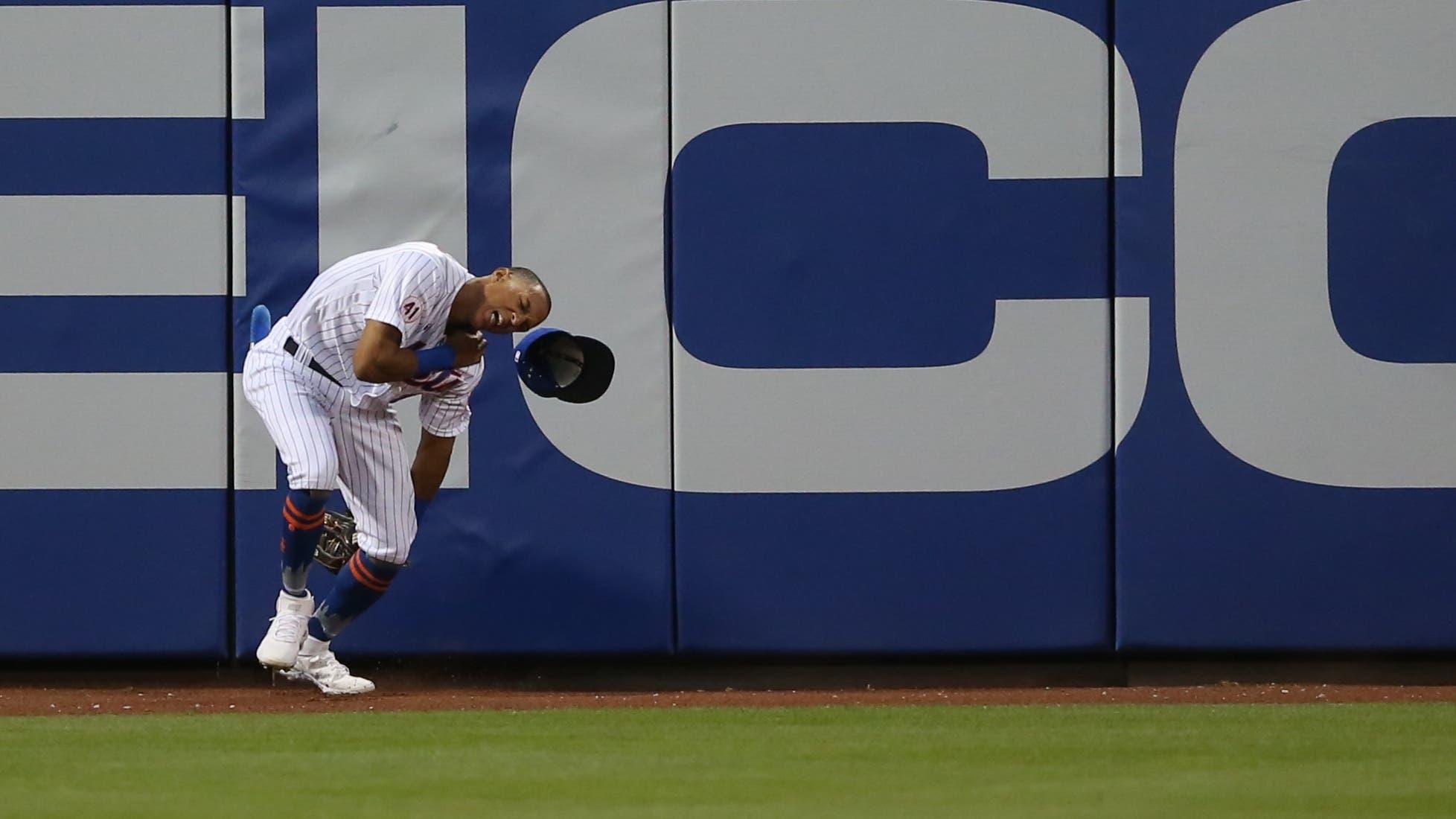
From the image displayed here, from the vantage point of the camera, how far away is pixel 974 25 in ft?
22.5

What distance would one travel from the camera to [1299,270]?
686 centimetres

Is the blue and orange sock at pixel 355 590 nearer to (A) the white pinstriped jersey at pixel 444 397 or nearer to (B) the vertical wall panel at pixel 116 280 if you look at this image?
(A) the white pinstriped jersey at pixel 444 397

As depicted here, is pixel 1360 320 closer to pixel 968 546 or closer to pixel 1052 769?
pixel 968 546

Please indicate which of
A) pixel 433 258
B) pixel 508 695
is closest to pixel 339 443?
pixel 433 258

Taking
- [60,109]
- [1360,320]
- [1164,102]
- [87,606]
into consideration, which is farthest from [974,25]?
[87,606]

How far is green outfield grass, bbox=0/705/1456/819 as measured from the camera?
12.1 ft

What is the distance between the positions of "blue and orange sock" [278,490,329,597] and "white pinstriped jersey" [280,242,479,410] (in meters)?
Result: 0.38

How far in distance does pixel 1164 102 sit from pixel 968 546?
185 centimetres

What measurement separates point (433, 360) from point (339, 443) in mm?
599

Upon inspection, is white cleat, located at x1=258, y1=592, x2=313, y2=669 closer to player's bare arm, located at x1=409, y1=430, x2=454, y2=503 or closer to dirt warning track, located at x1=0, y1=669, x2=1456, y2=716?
dirt warning track, located at x1=0, y1=669, x2=1456, y2=716

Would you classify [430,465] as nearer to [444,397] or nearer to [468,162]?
[444,397]

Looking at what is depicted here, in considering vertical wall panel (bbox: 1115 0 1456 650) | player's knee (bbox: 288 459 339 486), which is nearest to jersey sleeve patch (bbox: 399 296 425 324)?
player's knee (bbox: 288 459 339 486)

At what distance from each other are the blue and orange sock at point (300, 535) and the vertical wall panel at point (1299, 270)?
9.84ft

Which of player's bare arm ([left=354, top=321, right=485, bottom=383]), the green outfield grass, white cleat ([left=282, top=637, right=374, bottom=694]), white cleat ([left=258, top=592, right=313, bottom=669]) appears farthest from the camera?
white cleat ([left=282, top=637, right=374, bottom=694])
